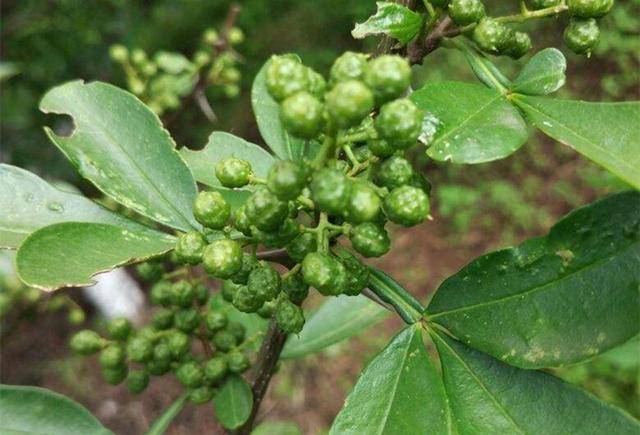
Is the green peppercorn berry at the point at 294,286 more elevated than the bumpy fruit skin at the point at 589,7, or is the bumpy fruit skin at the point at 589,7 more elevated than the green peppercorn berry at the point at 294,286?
the bumpy fruit skin at the point at 589,7

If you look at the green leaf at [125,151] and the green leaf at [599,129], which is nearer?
the green leaf at [599,129]

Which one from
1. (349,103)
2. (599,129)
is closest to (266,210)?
(349,103)

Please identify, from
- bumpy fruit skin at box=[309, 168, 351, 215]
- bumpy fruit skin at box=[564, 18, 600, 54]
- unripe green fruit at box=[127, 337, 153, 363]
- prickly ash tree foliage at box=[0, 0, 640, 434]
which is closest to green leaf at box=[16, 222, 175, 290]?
prickly ash tree foliage at box=[0, 0, 640, 434]

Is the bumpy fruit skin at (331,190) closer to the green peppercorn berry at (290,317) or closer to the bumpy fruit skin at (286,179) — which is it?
the bumpy fruit skin at (286,179)

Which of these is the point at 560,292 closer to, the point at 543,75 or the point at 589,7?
the point at 543,75

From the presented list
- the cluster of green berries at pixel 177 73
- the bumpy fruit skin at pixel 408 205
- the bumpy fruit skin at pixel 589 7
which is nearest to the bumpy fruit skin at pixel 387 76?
the bumpy fruit skin at pixel 408 205

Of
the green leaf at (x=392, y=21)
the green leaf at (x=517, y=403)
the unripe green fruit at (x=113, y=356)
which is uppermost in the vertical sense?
the green leaf at (x=392, y=21)
